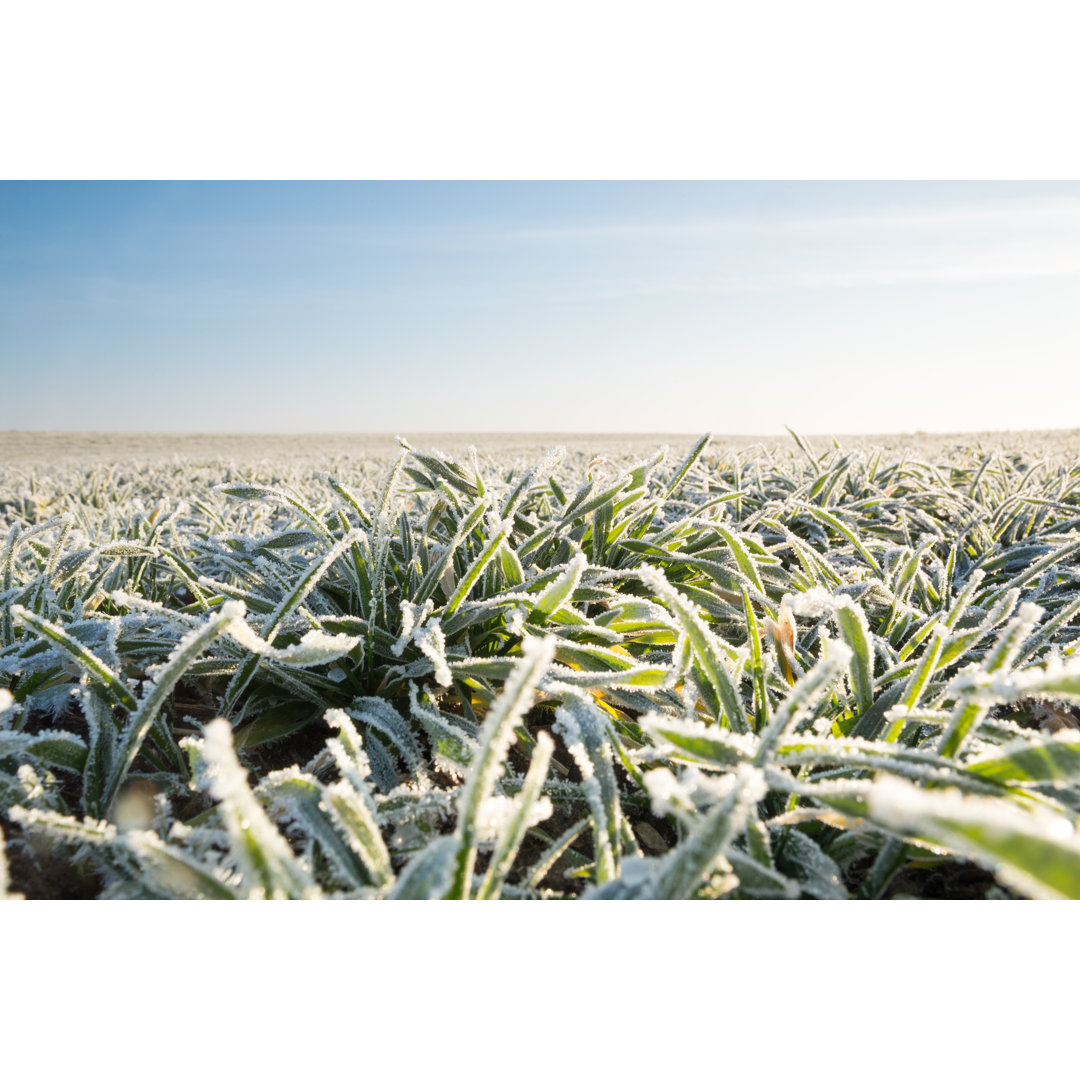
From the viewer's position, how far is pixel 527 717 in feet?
4.14

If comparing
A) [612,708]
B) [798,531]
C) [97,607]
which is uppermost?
[798,531]

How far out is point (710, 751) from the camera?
0.75m

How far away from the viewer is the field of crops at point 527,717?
2.16 feet

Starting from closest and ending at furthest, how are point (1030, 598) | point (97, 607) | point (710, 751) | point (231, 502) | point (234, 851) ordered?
point (234, 851) < point (710, 751) < point (97, 607) < point (1030, 598) < point (231, 502)

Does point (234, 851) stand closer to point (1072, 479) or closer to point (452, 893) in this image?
point (452, 893)

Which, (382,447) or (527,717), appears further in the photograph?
(382,447)

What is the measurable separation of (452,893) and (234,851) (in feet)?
0.62

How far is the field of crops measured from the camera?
658 millimetres

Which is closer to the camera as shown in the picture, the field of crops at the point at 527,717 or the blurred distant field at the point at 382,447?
the field of crops at the point at 527,717

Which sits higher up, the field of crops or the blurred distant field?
the blurred distant field

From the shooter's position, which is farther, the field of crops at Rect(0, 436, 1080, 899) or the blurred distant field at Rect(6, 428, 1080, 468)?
the blurred distant field at Rect(6, 428, 1080, 468)

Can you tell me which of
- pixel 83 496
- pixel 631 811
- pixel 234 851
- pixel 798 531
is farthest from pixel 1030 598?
pixel 83 496

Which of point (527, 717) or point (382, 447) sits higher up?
point (382, 447)

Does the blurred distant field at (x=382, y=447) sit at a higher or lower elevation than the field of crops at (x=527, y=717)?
higher
